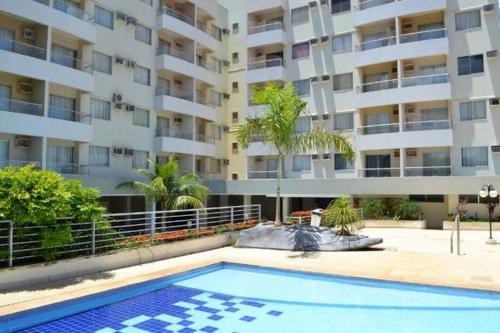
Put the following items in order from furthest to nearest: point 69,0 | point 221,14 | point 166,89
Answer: point 221,14 → point 166,89 → point 69,0

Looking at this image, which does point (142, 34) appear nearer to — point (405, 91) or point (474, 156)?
point (405, 91)

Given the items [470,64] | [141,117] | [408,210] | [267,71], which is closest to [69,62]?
[141,117]

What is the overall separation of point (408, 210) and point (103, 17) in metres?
21.2

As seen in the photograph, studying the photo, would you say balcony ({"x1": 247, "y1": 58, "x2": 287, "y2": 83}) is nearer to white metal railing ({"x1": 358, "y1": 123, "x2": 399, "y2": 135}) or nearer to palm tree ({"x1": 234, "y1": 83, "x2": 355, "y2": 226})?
white metal railing ({"x1": 358, "y1": 123, "x2": 399, "y2": 135})

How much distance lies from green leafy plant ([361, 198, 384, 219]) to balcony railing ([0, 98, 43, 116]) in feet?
61.8

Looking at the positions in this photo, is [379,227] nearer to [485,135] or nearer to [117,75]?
[485,135]

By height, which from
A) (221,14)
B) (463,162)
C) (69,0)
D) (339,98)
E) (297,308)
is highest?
(221,14)

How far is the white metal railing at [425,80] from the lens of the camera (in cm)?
2695

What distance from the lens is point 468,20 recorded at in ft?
88.5

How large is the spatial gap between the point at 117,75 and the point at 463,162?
21.8 m

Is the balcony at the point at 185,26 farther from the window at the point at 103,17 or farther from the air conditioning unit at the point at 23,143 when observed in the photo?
the air conditioning unit at the point at 23,143

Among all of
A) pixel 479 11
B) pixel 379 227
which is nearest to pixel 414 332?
pixel 379 227

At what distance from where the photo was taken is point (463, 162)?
26781 millimetres

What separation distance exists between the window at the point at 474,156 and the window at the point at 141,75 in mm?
20512
